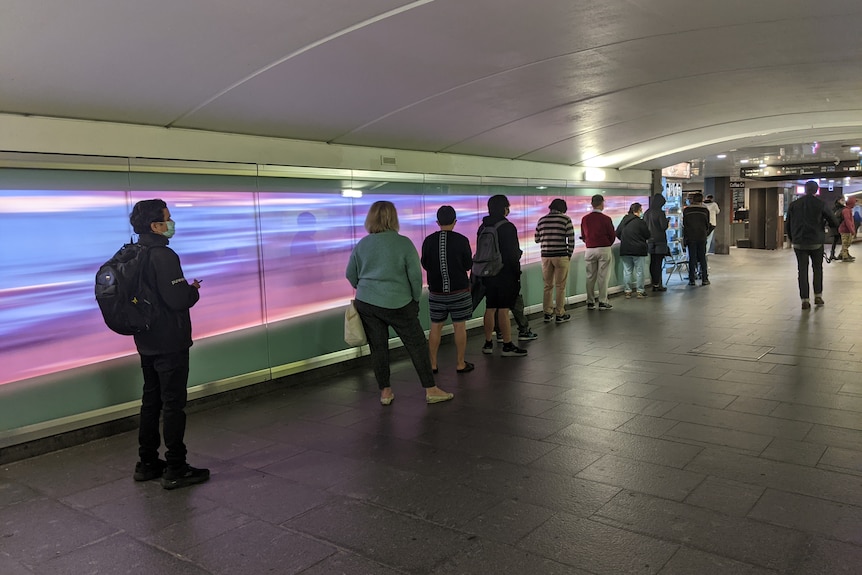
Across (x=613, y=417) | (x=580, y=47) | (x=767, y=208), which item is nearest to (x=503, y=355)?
(x=613, y=417)

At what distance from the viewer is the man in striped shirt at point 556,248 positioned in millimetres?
9117

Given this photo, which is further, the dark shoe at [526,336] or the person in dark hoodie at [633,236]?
the person in dark hoodie at [633,236]

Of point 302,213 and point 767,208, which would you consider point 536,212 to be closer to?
point 302,213

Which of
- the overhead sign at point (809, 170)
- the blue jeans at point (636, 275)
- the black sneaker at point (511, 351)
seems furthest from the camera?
the overhead sign at point (809, 170)

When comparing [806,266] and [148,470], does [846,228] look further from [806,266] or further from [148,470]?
[148,470]

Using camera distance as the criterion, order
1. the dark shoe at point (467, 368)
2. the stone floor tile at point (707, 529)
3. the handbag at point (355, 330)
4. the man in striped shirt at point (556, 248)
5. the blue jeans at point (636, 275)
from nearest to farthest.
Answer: the stone floor tile at point (707, 529) < the handbag at point (355, 330) < the dark shoe at point (467, 368) < the man in striped shirt at point (556, 248) < the blue jeans at point (636, 275)

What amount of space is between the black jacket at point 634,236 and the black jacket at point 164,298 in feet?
30.8

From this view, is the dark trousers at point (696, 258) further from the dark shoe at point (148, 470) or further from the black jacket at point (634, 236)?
the dark shoe at point (148, 470)

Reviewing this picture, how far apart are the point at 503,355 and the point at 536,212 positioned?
3.60 meters

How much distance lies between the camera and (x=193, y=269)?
5.43m

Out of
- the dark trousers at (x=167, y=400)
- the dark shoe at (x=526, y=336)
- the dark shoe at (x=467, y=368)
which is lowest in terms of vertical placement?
the dark shoe at (x=467, y=368)

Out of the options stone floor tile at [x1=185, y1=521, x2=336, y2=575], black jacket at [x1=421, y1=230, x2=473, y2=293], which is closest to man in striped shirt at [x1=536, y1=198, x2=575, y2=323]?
black jacket at [x1=421, y1=230, x2=473, y2=293]

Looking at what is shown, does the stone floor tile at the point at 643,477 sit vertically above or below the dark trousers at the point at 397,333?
below

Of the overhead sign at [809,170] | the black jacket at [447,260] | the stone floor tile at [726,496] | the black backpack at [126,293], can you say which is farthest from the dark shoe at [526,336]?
the overhead sign at [809,170]
